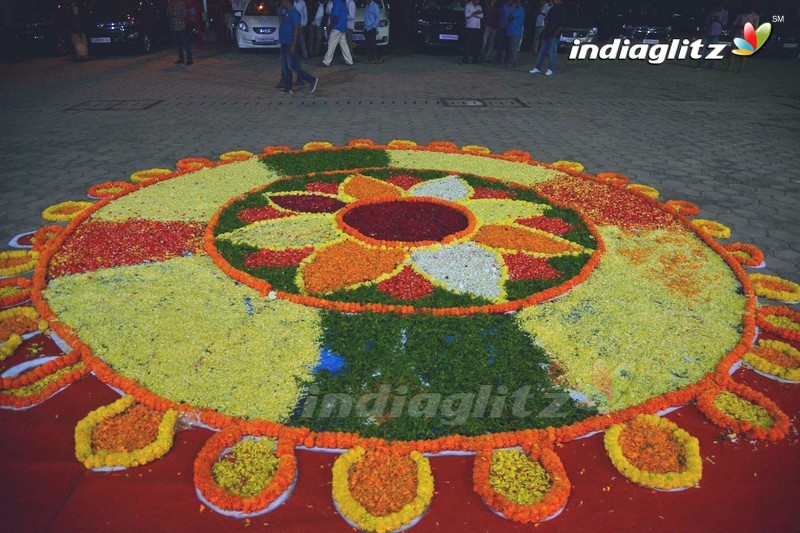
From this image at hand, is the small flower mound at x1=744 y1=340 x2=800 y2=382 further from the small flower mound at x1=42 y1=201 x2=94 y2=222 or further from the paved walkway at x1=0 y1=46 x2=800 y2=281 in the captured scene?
the small flower mound at x1=42 y1=201 x2=94 y2=222

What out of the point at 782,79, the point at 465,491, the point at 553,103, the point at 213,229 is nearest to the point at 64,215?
the point at 213,229

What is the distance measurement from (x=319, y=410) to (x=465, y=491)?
908 millimetres

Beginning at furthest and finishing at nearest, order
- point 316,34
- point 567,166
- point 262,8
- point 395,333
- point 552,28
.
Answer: point 316,34
point 262,8
point 552,28
point 567,166
point 395,333

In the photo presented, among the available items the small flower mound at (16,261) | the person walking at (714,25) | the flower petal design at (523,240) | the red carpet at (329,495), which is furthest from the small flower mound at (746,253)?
the person walking at (714,25)

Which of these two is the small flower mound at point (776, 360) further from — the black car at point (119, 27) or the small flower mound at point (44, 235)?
the black car at point (119, 27)

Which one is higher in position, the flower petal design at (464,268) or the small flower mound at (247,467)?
the flower petal design at (464,268)

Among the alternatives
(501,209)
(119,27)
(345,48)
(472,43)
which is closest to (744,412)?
(501,209)

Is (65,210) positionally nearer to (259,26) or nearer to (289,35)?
(289,35)

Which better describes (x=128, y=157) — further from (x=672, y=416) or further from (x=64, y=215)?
(x=672, y=416)

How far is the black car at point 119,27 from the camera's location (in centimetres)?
1584

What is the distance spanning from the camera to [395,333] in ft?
11.9

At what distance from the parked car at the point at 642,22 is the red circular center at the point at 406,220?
17807 millimetres

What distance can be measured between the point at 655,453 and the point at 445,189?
392 cm

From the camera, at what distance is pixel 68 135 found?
8.36 m
